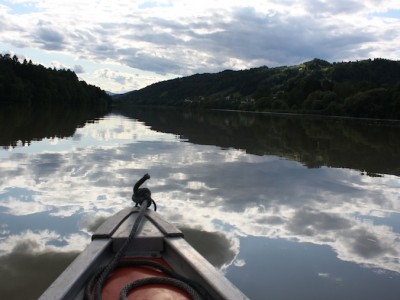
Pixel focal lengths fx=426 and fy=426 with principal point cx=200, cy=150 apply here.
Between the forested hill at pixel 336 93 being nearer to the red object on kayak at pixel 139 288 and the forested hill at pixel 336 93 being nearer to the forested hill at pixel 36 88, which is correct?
the forested hill at pixel 36 88

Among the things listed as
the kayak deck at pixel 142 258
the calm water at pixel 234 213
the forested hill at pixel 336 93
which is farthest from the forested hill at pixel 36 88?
the kayak deck at pixel 142 258

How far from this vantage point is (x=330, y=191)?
11977mm

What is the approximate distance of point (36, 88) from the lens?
9550cm

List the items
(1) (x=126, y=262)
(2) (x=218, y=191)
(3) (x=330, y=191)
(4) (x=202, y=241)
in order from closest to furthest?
(1) (x=126, y=262)
(4) (x=202, y=241)
(2) (x=218, y=191)
(3) (x=330, y=191)

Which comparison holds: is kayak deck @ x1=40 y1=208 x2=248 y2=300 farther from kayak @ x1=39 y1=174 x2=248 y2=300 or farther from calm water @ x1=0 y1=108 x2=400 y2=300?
calm water @ x1=0 y1=108 x2=400 y2=300

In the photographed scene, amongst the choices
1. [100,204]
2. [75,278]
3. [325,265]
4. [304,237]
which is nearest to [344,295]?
[325,265]

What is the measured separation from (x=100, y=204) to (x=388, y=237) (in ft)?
19.0

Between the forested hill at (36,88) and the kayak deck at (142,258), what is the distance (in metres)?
75.8

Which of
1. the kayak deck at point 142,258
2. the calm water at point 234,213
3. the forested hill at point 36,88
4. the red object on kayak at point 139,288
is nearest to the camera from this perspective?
the kayak deck at point 142,258

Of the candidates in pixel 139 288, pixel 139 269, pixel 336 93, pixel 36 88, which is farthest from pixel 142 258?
pixel 336 93

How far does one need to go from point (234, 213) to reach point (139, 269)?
4793mm

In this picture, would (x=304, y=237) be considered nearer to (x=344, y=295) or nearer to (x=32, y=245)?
(x=344, y=295)

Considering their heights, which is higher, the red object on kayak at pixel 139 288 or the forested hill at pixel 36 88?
the forested hill at pixel 36 88

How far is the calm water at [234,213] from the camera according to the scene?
600 centimetres
